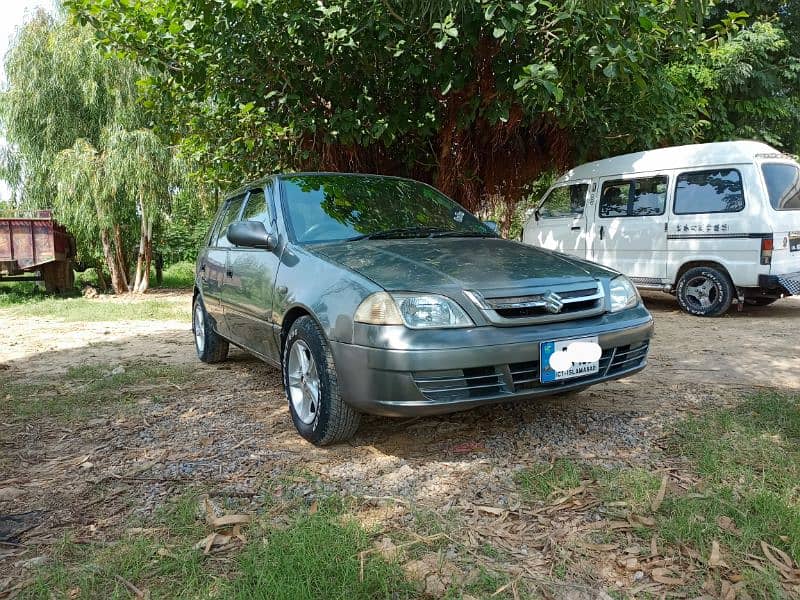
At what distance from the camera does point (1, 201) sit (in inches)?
559

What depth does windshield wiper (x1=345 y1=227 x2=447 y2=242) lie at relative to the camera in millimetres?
3813

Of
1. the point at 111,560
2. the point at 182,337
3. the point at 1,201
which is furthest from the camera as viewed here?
the point at 1,201

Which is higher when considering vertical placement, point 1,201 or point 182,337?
point 1,201

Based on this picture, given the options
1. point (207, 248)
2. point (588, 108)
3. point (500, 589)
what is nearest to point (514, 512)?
point (500, 589)

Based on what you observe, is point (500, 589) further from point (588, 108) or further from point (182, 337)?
point (588, 108)

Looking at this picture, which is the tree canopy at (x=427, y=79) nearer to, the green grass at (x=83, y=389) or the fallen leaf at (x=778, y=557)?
the fallen leaf at (x=778, y=557)

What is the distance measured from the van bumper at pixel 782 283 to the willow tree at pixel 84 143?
1028 cm

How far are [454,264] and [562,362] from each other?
A: 0.74 meters

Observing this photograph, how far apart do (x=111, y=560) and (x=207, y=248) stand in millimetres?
3448

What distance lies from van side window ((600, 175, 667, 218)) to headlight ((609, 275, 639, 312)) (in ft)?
16.9

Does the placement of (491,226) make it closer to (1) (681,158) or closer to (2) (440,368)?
(2) (440,368)

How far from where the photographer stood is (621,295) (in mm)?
3473

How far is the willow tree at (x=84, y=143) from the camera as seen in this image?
11.9m

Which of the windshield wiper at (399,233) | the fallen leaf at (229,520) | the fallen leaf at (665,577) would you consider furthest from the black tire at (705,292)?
the fallen leaf at (229,520)
